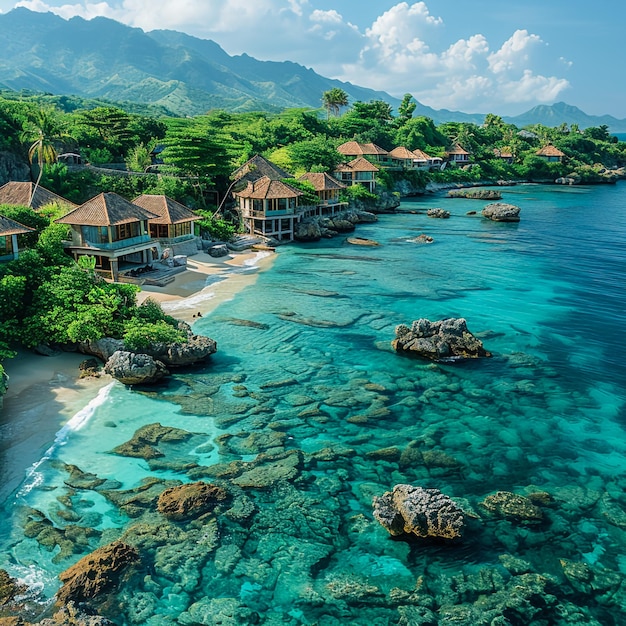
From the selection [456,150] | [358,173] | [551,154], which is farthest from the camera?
[551,154]

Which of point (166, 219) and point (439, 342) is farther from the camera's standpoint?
point (166, 219)

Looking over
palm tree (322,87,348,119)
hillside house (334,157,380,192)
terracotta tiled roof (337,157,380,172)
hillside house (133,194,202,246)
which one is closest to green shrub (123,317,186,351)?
hillside house (133,194,202,246)

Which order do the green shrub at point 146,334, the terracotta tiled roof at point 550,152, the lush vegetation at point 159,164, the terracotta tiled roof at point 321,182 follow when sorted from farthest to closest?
the terracotta tiled roof at point 550,152
the terracotta tiled roof at point 321,182
the lush vegetation at point 159,164
the green shrub at point 146,334

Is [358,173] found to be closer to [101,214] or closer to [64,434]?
[101,214]

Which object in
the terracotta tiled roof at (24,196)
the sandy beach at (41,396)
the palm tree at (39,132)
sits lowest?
the sandy beach at (41,396)

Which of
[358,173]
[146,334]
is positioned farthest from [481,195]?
[146,334]

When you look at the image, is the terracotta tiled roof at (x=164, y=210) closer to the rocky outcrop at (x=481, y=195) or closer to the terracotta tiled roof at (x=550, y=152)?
the rocky outcrop at (x=481, y=195)

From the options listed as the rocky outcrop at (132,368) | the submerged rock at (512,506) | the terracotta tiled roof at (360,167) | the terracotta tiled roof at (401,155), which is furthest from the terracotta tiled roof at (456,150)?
the submerged rock at (512,506)
